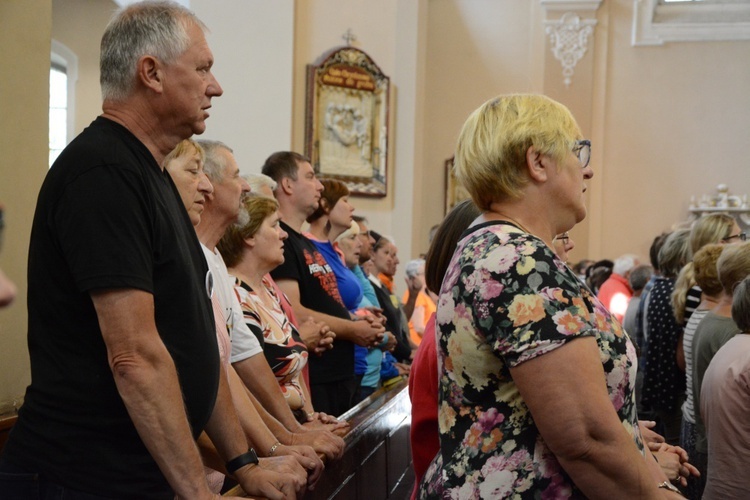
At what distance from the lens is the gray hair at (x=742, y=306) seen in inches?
131

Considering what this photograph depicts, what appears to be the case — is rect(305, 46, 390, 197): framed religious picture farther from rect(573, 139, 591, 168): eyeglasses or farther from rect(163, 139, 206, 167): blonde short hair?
rect(573, 139, 591, 168): eyeglasses

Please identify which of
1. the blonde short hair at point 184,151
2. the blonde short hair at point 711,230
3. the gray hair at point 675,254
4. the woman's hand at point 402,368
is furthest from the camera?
the woman's hand at point 402,368

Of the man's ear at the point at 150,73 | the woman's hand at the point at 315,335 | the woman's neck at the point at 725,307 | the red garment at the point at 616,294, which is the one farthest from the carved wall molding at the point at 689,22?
the man's ear at the point at 150,73

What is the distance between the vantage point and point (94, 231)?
1.64 meters

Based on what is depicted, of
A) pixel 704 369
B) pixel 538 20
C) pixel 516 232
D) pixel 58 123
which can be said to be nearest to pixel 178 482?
pixel 516 232

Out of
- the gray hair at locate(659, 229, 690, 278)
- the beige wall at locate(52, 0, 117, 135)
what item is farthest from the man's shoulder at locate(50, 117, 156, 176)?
the beige wall at locate(52, 0, 117, 135)

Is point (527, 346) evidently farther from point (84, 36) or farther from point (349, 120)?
point (349, 120)

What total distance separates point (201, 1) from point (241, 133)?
127 cm

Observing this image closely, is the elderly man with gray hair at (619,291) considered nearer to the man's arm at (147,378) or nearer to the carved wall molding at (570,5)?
the carved wall molding at (570,5)

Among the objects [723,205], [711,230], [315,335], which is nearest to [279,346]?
[315,335]

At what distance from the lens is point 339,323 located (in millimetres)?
4043

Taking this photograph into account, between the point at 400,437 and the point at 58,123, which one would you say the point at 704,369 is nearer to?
the point at 400,437

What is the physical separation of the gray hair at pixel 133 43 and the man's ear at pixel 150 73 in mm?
10

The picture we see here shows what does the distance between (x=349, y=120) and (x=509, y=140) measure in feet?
26.2
